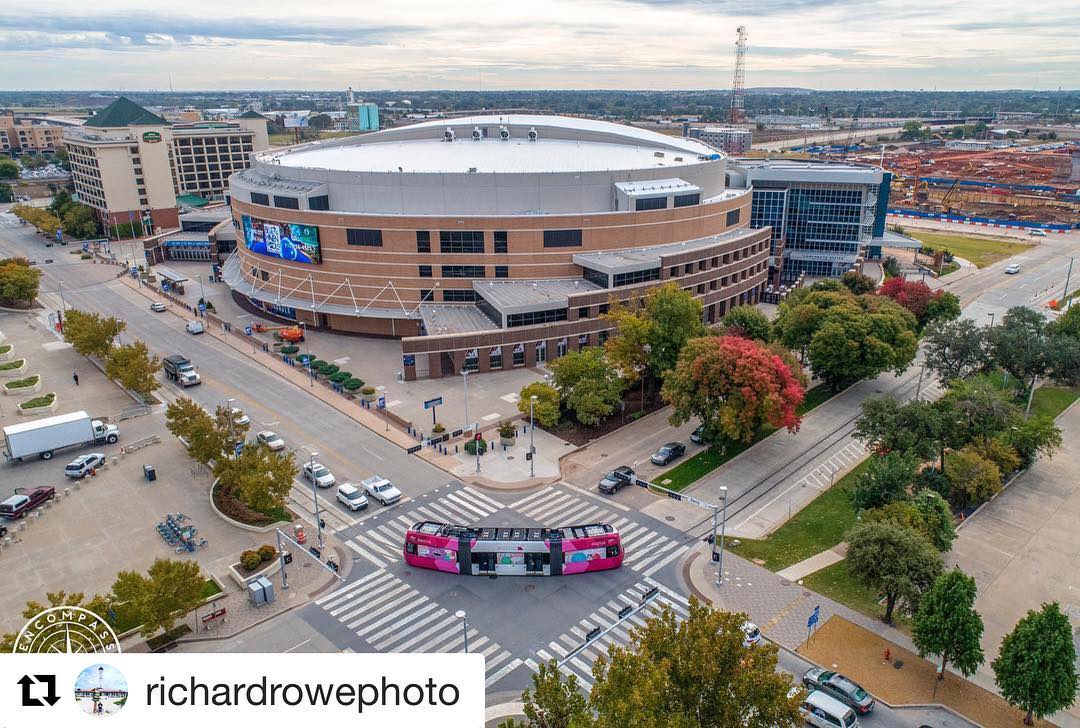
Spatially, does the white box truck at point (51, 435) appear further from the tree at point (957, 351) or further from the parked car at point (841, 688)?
the tree at point (957, 351)

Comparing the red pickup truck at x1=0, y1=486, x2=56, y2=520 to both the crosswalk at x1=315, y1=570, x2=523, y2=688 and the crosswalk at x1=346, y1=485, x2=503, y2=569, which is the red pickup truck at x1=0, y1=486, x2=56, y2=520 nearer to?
the crosswalk at x1=346, y1=485, x2=503, y2=569

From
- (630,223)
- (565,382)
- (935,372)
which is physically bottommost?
(935,372)

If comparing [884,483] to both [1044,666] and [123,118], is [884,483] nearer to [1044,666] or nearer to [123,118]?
[1044,666]

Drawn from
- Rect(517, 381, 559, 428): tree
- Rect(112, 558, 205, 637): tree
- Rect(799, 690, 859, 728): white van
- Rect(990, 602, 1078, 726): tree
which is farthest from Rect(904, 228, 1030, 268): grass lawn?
Rect(112, 558, 205, 637): tree

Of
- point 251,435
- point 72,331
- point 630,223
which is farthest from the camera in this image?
point 630,223

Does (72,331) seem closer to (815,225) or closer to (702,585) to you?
(702,585)

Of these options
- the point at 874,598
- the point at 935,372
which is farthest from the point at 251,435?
the point at 935,372
